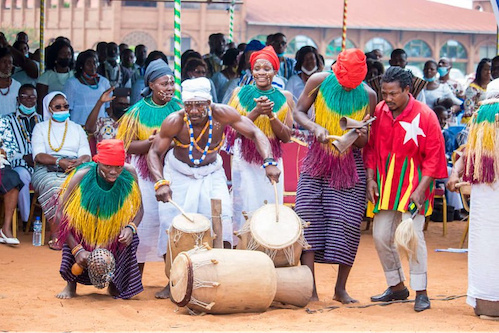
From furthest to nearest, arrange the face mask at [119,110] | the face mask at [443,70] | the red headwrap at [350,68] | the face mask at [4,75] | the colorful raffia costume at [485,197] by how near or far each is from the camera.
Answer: the face mask at [443,70], the face mask at [119,110], the face mask at [4,75], the red headwrap at [350,68], the colorful raffia costume at [485,197]

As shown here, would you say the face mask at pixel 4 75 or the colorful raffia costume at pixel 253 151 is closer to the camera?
the colorful raffia costume at pixel 253 151

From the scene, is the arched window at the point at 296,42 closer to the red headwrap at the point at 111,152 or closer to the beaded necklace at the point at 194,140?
the beaded necklace at the point at 194,140

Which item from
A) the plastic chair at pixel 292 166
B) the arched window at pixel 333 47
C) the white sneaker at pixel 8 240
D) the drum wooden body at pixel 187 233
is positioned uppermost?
the arched window at pixel 333 47

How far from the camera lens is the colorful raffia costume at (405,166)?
6.54 meters

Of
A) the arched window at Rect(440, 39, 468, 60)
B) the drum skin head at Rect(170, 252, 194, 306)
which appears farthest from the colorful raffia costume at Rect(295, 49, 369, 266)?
the arched window at Rect(440, 39, 468, 60)

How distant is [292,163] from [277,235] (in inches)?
160

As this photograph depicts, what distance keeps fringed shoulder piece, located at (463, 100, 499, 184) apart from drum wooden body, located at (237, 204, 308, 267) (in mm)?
1333

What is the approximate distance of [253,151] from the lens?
748 centimetres

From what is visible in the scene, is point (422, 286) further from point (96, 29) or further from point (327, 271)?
point (96, 29)

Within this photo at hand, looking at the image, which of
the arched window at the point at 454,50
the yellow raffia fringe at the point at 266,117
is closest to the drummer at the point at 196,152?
the yellow raffia fringe at the point at 266,117

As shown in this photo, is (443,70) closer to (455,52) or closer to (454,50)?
(454,50)

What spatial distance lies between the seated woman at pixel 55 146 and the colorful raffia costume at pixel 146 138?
2.45 metres

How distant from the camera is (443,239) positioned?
11.4 metres

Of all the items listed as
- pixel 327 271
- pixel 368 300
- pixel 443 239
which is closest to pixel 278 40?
pixel 443 239
